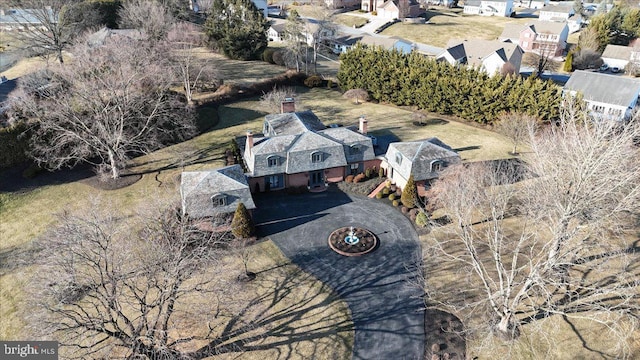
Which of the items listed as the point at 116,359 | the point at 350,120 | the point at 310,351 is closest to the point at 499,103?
the point at 350,120

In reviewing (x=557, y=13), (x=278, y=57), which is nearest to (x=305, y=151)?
(x=278, y=57)

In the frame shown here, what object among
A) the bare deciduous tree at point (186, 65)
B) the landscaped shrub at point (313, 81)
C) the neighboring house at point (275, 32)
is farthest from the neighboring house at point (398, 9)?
the bare deciduous tree at point (186, 65)

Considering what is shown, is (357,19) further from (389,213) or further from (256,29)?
(389,213)

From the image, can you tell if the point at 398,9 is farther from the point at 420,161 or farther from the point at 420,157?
the point at 420,161

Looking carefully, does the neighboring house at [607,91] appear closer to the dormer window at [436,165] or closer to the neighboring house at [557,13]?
the dormer window at [436,165]

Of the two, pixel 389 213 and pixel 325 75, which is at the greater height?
pixel 325 75

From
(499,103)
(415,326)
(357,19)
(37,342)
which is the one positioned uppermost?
(357,19)
